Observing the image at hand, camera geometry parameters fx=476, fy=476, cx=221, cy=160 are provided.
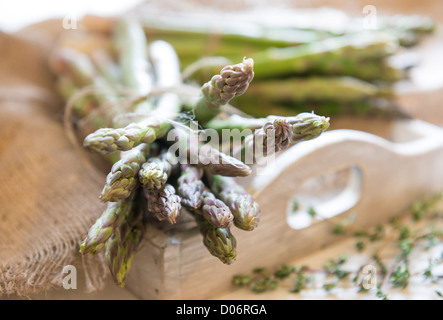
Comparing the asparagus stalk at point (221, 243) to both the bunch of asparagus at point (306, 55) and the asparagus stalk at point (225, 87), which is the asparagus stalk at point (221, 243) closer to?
the asparagus stalk at point (225, 87)

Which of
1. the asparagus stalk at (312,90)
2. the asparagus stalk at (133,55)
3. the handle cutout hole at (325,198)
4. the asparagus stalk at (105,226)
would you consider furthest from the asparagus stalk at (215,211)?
the asparagus stalk at (312,90)

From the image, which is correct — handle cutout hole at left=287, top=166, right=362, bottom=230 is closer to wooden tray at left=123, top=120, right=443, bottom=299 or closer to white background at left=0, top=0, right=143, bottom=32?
wooden tray at left=123, top=120, right=443, bottom=299

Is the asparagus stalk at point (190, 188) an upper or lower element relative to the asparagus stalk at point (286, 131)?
lower

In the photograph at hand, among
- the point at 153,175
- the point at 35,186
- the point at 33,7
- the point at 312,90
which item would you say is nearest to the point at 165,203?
the point at 153,175

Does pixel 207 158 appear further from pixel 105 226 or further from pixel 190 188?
pixel 105 226

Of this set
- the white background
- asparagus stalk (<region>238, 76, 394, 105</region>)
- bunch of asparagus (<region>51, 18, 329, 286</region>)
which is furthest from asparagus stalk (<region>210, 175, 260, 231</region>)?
the white background
